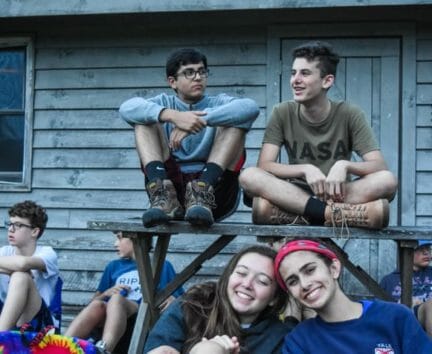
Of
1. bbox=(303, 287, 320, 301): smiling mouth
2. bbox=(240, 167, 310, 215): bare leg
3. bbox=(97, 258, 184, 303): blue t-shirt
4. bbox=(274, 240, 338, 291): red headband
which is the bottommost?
bbox=(97, 258, 184, 303): blue t-shirt

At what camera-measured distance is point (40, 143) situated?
6.37 metres

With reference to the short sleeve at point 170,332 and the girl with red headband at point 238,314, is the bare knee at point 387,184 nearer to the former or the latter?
the girl with red headband at point 238,314

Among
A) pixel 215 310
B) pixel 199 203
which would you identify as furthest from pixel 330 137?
pixel 215 310

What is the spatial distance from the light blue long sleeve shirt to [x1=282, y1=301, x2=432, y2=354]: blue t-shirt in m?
1.36

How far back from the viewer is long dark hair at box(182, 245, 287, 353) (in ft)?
9.42

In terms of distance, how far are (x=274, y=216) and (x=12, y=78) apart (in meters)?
3.75

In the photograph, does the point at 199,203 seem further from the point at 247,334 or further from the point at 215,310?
the point at 247,334

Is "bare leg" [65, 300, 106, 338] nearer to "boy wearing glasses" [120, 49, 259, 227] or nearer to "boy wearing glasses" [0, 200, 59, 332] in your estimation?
"boy wearing glasses" [0, 200, 59, 332]

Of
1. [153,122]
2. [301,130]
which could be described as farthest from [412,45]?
[153,122]

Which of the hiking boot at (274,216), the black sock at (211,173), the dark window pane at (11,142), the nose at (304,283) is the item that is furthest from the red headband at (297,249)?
the dark window pane at (11,142)

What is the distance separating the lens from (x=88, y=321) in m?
4.59

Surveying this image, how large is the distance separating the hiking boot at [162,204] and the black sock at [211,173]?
7.2 inches

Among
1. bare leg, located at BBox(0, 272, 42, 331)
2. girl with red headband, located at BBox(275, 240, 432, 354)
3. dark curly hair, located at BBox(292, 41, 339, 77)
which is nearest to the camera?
girl with red headband, located at BBox(275, 240, 432, 354)

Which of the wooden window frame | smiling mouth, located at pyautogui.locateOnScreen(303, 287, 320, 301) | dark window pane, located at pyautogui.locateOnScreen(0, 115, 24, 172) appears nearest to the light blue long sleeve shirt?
smiling mouth, located at pyautogui.locateOnScreen(303, 287, 320, 301)
